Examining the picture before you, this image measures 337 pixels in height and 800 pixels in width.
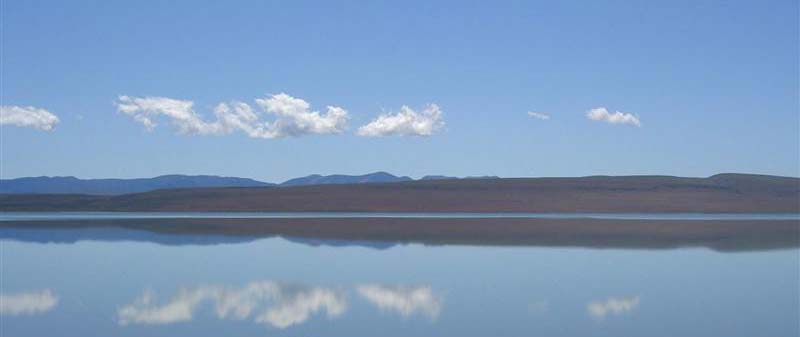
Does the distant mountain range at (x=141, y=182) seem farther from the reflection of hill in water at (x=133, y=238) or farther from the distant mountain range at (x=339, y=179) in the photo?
the reflection of hill in water at (x=133, y=238)

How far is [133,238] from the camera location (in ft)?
78.5

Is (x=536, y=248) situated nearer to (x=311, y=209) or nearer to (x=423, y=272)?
(x=423, y=272)

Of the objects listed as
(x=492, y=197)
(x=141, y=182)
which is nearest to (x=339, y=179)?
(x=141, y=182)

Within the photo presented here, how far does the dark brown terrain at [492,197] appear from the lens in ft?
165

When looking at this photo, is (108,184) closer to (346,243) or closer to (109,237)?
(109,237)

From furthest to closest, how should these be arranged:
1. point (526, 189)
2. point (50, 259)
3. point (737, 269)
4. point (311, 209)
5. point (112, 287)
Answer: point (526, 189)
point (311, 209)
point (50, 259)
point (737, 269)
point (112, 287)

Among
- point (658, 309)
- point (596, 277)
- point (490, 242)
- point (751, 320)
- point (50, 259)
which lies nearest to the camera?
point (751, 320)

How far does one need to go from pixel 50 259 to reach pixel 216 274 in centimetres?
487

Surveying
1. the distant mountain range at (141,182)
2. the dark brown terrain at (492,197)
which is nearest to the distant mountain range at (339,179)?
Answer: the distant mountain range at (141,182)

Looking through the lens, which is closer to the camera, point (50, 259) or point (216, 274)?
point (216, 274)

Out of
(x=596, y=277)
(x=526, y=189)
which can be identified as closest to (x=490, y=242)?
(x=596, y=277)

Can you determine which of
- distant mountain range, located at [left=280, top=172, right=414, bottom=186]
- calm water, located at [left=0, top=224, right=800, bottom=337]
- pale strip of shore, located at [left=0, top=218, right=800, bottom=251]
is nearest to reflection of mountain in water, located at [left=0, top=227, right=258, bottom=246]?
pale strip of shore, located at [left=0, top=218, right=800, bottom=251]

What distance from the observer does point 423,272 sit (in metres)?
14.6

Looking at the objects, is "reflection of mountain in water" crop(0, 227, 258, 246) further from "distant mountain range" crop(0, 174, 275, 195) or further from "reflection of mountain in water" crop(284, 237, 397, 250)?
"distant mountain range" crop(0, 174, 275, 195)
